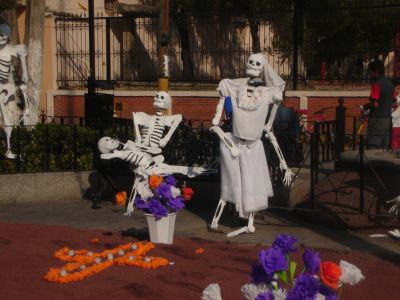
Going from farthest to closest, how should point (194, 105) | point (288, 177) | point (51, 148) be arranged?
point (194, 105) → point (51, 148) → point (288, 177)

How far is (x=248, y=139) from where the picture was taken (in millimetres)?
8633

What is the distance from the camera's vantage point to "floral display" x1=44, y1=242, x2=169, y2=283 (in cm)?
700

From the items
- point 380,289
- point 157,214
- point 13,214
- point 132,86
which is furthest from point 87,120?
point 132,86

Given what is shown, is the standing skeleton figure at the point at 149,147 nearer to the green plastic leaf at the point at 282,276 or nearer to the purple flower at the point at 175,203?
the purple flower at the point at 175,203

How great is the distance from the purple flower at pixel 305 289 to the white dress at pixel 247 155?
4.78 m

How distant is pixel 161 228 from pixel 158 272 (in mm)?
978

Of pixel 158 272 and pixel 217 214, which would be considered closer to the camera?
pixel 158 272

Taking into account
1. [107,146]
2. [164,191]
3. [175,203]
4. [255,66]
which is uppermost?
[255,66]

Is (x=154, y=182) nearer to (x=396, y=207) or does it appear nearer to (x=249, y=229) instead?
(x=249, y=229)

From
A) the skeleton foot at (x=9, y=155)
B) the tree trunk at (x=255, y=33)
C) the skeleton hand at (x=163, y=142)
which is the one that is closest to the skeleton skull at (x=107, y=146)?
the skeleton hand at (x=163, y=142)

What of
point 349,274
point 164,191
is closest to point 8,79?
point 164,191

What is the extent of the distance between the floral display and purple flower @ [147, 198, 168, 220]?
330mm

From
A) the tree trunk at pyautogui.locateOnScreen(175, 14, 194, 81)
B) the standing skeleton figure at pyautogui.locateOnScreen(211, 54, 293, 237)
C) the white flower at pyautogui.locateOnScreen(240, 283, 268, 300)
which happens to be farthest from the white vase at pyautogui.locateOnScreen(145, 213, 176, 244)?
the tree trunk at pyautogui.locateOnScreen(175, 14, 194, 81)

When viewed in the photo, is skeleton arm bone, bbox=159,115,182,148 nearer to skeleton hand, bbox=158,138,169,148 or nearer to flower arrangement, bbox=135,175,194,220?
skeleton hand, bbox=158,138,169,148
